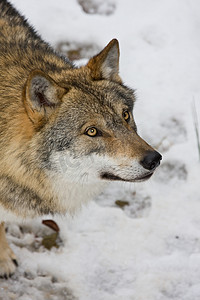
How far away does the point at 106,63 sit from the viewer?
426 cm

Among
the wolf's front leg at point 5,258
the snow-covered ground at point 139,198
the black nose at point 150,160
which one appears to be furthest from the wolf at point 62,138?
the snow-covered ground at point 139,198

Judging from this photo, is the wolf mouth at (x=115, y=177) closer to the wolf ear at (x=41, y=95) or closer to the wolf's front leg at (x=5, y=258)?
the wolf ear at (x=41, y=95)

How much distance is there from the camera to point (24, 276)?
15.8ft

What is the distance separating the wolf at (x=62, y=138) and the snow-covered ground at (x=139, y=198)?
3.45 ft

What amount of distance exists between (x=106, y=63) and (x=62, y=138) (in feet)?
3.11

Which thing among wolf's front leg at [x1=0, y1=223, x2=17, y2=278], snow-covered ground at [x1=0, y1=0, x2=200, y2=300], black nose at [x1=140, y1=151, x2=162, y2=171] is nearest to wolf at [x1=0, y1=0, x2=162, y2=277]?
black nose at [x1=140, y1=151, x2=162, y2=171]

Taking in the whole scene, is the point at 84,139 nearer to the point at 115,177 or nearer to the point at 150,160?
the point at 115,177

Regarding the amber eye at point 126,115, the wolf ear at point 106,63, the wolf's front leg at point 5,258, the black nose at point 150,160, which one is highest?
the wolf ear at point 106,63

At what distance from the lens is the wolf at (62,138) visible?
12.5 feet

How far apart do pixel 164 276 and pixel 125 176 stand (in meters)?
1.62

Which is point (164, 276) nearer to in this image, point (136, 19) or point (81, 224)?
point (81, 224)

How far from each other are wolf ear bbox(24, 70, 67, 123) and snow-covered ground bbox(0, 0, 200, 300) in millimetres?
1939

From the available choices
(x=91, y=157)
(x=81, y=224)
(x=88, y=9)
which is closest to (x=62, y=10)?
(x=88, y=9)

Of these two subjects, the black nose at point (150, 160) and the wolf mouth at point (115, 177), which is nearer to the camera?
the black nose at point (150, 160)
